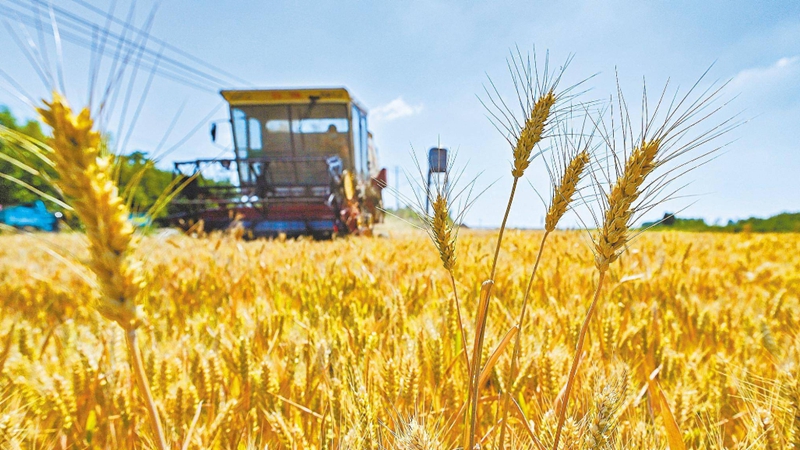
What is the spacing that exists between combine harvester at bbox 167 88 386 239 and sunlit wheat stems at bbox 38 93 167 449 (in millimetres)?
8346

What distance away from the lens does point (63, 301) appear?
2.23 meters

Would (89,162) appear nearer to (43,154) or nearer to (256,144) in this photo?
(43,154)

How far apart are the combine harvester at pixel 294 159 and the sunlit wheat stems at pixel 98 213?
27.4 feet

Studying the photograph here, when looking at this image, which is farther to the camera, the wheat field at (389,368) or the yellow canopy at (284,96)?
the yellow canopy at (284,96)

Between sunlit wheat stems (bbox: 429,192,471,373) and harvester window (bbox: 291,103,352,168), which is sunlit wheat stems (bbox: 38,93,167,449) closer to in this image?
sunlit wheat stems (bbox: 429,192,471,373)

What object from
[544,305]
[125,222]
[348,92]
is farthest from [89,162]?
[348,92]

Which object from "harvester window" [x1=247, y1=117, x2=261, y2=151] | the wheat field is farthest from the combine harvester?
the wheat field

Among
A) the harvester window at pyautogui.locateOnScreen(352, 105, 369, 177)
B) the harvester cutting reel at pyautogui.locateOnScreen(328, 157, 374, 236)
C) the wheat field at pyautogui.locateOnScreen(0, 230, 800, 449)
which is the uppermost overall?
the harvester window at pyautogui.locateOnScreen(352, 105, 369, 177)

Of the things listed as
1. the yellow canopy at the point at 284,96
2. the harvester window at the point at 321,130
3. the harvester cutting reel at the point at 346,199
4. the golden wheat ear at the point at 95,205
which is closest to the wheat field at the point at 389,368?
the golden wheat ear at the point at 95,205

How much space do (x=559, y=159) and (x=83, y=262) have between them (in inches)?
26.0

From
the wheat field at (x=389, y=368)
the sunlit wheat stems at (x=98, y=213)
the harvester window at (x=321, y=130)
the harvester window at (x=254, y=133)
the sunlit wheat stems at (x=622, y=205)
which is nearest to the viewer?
the sunlit wheat stems at (x=98, y=213)

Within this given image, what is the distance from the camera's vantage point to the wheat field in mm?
711

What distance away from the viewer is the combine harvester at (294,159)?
9.08 meters

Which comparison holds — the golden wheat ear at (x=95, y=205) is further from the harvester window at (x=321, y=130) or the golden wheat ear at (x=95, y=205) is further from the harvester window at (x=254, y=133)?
the harvester window at (x=254, y=133)
